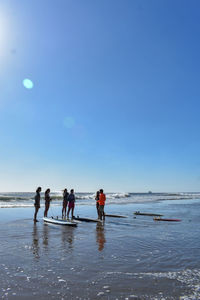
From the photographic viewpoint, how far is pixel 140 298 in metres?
4.71

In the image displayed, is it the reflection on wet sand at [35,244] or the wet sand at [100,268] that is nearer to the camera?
the wet sand at [100,268]

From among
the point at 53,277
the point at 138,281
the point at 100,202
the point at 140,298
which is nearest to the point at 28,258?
the point at 53,277

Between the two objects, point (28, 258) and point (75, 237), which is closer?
point (28, 258)

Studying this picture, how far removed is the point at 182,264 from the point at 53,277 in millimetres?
3614

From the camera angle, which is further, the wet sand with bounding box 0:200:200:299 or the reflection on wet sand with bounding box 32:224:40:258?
the reflection on wet sand with bounding box 32:224:40:258

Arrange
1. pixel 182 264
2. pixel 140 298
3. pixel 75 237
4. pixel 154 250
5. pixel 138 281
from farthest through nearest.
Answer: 1. pixel 75 237
2. pixel 154 250
3. pixel 182 264
4. pixel 138 281
5. pixel 140 298

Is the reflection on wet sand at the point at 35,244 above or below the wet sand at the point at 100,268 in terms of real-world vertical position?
above

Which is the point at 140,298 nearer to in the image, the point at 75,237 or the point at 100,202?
the point at 75,237

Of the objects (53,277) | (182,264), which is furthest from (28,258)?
(182,264)

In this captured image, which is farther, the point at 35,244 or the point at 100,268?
the point at 35,244

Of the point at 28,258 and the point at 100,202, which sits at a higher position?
the point at 100,202

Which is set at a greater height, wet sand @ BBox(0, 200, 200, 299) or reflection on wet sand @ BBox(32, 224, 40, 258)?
reflection on wet sand @ BBox(32, 224, 40, 258)

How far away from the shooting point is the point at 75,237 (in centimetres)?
1119

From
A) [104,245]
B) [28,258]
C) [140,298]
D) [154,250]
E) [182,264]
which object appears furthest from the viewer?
[104,245]
